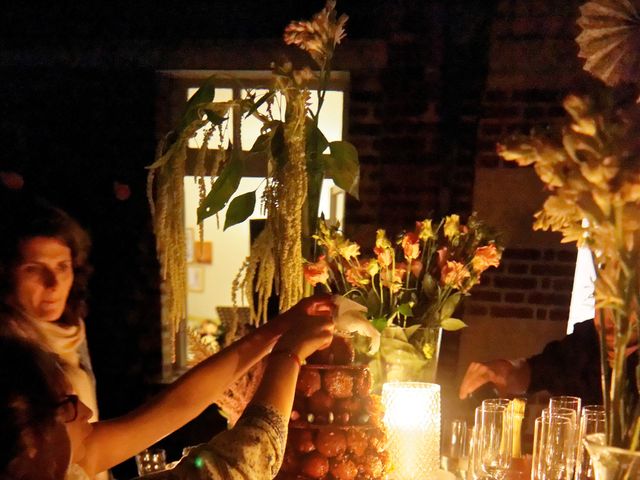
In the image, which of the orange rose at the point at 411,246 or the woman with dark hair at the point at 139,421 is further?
the orange rose at the point at 411,246

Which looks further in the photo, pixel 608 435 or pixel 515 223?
pixel 515 223

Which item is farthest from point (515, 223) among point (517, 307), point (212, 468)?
point (212, 468)

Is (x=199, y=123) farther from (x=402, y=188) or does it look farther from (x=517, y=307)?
(x=517, y=307)

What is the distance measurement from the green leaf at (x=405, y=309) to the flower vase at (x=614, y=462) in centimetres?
58

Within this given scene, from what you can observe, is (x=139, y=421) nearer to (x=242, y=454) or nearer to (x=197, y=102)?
(x=242, y=454)

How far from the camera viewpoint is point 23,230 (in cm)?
183

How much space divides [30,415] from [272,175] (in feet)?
2.30

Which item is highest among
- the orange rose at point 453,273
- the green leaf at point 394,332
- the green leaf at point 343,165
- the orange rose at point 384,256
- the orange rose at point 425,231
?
the green leaf at point 343,165

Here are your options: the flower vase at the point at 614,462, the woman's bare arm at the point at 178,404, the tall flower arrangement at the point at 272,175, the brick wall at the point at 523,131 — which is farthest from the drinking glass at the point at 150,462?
the brick wall at the point at 523,131

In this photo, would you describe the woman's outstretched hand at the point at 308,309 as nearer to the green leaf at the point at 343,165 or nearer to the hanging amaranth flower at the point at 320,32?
the green leaf at the point at 343,165

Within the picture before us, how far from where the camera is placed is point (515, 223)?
3.25 m

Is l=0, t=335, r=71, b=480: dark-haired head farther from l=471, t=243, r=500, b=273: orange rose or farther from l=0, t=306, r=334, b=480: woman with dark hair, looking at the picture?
l=471, t=243, r=500, b=273: orange rose

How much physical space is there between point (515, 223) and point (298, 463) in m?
2.20

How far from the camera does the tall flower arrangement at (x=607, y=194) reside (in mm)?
884
